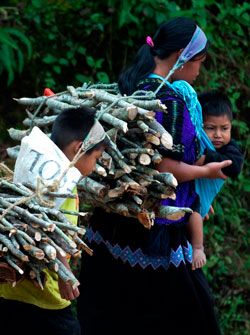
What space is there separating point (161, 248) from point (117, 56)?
3174 mm

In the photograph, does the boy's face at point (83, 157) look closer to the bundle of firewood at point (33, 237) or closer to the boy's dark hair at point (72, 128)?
the boy's dark hair at point (72, 128)

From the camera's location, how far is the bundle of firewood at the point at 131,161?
4.47 m

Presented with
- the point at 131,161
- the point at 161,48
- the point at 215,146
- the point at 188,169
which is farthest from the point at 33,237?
the point at 215,146

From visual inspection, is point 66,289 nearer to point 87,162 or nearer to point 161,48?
point 87,162

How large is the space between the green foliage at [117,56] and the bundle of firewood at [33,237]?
Answer: 3.27m

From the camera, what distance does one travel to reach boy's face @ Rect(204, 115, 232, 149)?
517 centimetres

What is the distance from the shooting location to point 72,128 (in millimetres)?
4125

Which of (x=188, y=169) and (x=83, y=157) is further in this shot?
(x=188, y=169)

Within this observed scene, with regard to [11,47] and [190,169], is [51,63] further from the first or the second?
[190,169]

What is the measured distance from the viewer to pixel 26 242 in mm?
3607

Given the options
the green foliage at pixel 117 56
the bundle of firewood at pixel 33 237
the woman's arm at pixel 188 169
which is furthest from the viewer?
the green foliage at pixel 117 56

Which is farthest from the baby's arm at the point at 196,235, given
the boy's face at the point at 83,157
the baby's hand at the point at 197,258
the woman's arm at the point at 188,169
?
the boy's face at the point at 83,157

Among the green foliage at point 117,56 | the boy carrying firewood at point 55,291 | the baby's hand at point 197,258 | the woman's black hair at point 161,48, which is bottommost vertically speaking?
the green foliage at point 117,56

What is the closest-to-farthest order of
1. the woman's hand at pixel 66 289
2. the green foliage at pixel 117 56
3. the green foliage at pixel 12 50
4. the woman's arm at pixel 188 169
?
the woman's hand at pixel 66 289
the woman's arm at pixel 188 169
the green foliage at pixel 12 50
the green foliage at pixel 117 56
